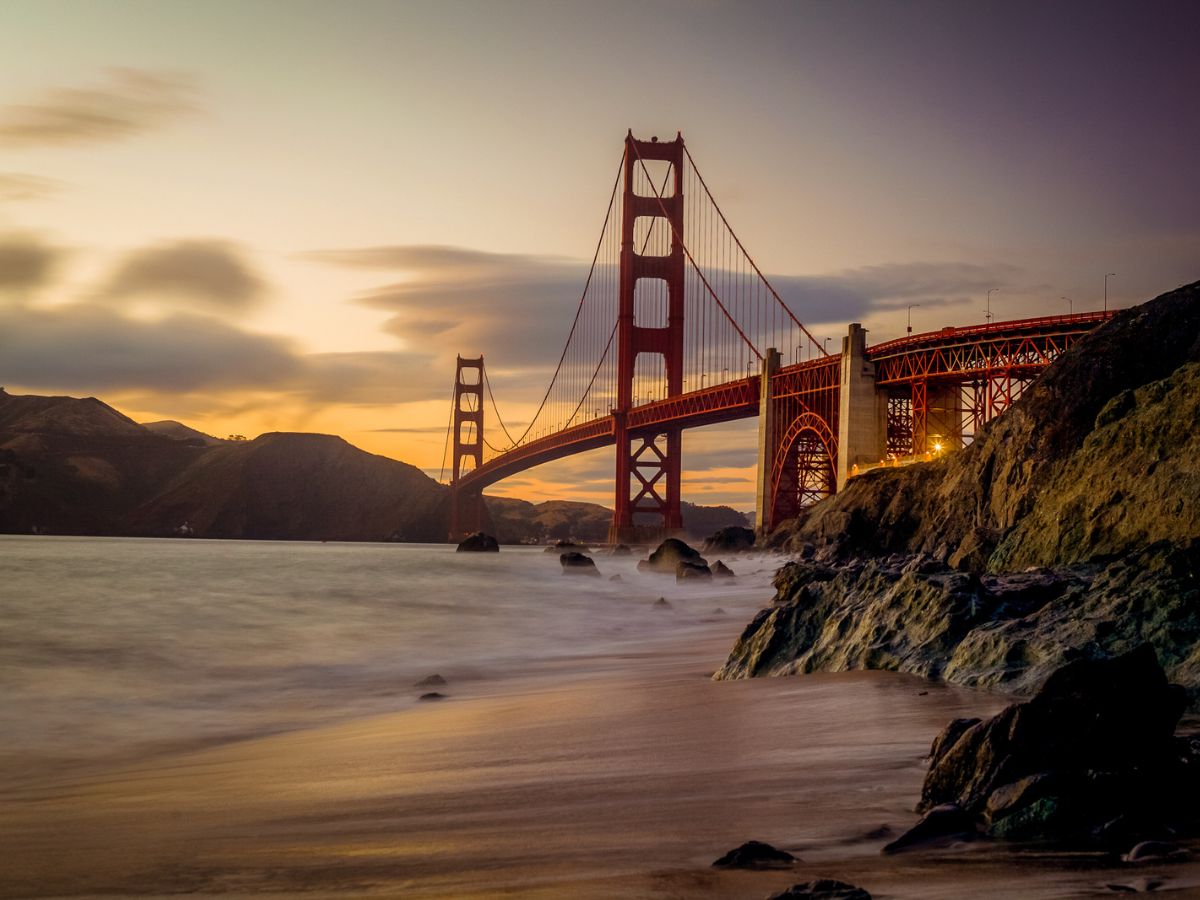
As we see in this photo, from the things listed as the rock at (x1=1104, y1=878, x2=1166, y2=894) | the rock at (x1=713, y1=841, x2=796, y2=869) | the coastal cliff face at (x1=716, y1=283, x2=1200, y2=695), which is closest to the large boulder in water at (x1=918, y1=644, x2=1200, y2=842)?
the rock at (x1=1104, y1=878, x2=1166, y2=894)

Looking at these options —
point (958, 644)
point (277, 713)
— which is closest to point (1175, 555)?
point (958, 644)

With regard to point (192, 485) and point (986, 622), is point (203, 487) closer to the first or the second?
point (192, 485)

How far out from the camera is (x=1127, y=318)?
2255cm

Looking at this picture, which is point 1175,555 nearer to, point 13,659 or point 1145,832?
point 1145,832

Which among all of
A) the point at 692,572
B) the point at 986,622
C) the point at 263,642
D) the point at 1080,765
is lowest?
the point at 263,642

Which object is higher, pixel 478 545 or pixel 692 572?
pixel 692 572

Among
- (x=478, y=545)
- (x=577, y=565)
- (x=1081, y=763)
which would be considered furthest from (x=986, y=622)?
(x=478, y=545)

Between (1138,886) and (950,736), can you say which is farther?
(950,736)

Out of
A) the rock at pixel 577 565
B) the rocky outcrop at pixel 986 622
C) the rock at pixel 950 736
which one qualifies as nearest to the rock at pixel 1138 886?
the rock at pixel 950 736

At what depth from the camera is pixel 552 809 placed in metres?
4.32

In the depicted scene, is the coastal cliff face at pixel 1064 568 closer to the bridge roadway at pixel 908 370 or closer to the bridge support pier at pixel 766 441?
the bridge roadway at pixel 908 370

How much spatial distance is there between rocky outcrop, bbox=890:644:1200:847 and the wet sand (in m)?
0.22

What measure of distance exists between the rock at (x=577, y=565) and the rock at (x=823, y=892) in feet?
112

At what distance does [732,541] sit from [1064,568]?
36.0m
